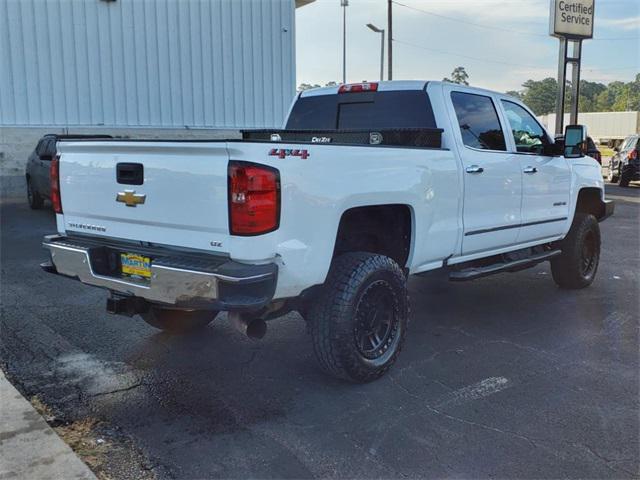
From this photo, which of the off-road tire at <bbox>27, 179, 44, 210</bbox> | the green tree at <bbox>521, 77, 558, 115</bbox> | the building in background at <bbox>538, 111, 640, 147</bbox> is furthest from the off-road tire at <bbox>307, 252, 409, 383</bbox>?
the green tree at <bbox>521, 77, 558, 115</bbox>

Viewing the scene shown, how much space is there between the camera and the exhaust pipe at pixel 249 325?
11.8 ft

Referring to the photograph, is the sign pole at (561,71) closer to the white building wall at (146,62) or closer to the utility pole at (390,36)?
the utility pole at (390,36)

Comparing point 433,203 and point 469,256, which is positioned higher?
point 433,203

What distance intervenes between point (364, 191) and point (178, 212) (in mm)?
1154

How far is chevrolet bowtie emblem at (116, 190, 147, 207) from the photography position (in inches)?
144

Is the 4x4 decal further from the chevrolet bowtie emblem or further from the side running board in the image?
the side running board

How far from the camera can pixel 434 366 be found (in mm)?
4383

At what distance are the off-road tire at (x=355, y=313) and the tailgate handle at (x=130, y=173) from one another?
132cm

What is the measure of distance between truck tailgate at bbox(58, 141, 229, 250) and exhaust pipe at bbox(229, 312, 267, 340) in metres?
0.49

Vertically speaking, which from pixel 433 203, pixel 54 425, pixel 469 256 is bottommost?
pixel 54 425

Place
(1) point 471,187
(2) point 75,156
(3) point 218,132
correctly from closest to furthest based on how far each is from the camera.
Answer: (2) point 75,156 < (1) point 471,187 < (3) point 218,132

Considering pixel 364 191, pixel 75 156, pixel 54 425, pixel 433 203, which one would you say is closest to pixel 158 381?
pixel 54 425

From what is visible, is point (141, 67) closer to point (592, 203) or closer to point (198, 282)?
point (592, 203)

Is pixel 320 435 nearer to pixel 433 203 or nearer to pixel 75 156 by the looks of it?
pixel 433 203
